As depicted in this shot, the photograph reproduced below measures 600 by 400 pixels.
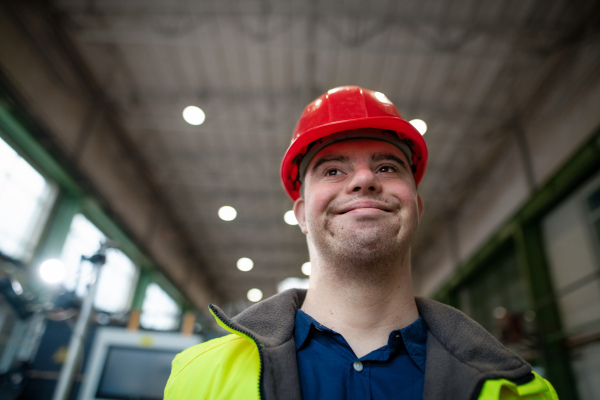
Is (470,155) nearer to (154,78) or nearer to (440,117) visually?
(440,117)

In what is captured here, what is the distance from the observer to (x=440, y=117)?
805cm

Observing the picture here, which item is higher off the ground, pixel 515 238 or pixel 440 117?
pixel 440 117

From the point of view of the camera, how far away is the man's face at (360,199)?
135 centimetres

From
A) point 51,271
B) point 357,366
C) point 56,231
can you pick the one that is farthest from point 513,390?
point 56,231

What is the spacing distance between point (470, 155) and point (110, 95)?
27.1 feet

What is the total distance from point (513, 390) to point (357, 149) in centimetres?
100

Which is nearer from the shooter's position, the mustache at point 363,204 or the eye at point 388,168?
the mustache at point 363,204

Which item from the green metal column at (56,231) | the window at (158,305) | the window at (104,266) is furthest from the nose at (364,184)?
the window at (158,305)

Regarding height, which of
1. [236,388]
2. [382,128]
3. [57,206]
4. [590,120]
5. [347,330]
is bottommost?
[236,388]

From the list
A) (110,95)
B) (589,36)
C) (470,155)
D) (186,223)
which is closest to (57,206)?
(110,95)

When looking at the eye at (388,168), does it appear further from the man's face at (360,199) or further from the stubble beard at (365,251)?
the stubble beard at (365,251)

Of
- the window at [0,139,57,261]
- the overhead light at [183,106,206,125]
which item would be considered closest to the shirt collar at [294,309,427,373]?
the overhead light at [183,106,206,125]

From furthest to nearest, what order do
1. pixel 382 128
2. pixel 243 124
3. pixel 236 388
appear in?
pixel 243 124
pixel 382 128
pixel 236 388

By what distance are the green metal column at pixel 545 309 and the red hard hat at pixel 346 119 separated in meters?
6.78
